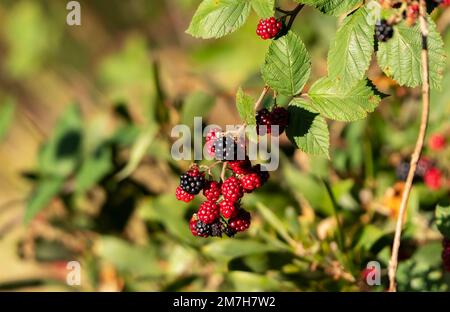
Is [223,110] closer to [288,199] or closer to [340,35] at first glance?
[288,199]

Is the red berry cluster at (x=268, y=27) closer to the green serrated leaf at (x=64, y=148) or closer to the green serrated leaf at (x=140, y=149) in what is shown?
the green serrated leaf at (x=140, y=149)

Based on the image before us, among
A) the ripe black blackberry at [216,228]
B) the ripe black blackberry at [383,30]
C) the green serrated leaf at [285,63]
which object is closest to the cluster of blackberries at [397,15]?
the ripe black blackberry at [383,30]

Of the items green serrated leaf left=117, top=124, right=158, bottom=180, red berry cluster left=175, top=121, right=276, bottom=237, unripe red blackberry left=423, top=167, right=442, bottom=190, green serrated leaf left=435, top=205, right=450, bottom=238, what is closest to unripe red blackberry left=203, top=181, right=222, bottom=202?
red berry cluster left=175, top=121, right=276, bottom=237

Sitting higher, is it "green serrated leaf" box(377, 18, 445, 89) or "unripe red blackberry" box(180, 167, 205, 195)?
"green serrated leaf" box(377, 18, 445, 89)

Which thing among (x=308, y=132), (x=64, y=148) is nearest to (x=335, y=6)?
(x=308, y=132)

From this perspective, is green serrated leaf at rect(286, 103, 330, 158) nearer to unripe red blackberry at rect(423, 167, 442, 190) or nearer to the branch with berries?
the branch with berries

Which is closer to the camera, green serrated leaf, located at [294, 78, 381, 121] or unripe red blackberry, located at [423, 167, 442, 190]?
green serrated leaf, located at [294, 78, 381, 121]

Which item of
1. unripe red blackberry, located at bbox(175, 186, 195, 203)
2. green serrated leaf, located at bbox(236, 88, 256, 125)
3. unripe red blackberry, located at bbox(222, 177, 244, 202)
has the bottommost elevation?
unripe red blackberry, located at bbox(222, 177, 244, 202)

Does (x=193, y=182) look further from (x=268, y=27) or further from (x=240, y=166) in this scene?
(x=268, y=27)
